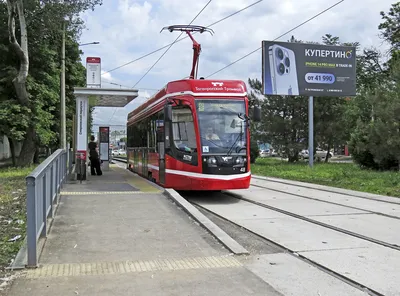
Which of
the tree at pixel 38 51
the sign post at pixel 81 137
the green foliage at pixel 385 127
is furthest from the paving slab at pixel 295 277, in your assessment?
the tree at pixel 38 51

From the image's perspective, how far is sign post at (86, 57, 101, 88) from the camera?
16406 millimetres

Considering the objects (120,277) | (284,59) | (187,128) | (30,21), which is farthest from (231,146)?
(30,21)

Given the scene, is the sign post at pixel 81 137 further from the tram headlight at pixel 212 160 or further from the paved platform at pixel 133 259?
the paved platform at pixel 133 259

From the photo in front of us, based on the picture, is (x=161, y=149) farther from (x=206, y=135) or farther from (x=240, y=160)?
(x=240, y=160)

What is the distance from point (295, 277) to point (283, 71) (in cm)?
2119

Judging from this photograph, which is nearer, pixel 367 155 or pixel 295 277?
pixel 295 277

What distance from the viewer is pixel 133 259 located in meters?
5.84

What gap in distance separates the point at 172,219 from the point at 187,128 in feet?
13.9

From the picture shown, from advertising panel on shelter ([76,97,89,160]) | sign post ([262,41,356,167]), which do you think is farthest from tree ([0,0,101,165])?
sign post ([262,41,356,167])

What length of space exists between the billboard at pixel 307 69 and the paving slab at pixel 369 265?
18847 mm

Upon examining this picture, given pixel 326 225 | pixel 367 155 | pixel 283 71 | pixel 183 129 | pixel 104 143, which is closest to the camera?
pixel 326 225

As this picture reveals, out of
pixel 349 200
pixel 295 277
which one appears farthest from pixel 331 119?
pixel 295 277

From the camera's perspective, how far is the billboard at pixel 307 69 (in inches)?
979

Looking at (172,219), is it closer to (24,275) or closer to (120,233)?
(120,233)
